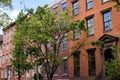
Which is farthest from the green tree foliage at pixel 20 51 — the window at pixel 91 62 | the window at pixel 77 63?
the window at pixel 91 62

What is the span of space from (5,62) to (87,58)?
34.0 metres

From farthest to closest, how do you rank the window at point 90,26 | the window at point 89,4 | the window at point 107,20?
1. the window at point 89,4
2. the window at point 90,26
3. the window at point 107,20

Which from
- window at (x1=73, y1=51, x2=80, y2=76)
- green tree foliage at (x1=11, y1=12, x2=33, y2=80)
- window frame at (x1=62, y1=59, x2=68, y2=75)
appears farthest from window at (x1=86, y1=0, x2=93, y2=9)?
window frame at (x1=62, y1=59, x2=68, y2=75)

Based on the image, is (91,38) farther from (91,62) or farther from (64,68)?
(64,68)

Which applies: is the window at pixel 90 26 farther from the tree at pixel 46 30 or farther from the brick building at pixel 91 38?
the tree at pixel 46 30

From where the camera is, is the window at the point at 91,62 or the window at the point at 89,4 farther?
the window at the point at 89,4

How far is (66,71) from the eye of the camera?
37.2 m

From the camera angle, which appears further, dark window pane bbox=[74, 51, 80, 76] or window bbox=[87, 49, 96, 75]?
dark window pane bbox=[74, 51, 80, 76]

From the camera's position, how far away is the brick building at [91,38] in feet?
96.7

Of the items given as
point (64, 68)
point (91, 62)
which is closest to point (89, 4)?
point (91, 62)

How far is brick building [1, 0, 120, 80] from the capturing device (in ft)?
96.7

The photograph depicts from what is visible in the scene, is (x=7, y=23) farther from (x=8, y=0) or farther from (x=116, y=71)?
(x=116, y=71)

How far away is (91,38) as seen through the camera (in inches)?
1277

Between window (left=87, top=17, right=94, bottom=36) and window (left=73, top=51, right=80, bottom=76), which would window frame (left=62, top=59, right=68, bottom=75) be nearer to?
window (left=73, top=51, right=80, bottom=76)
